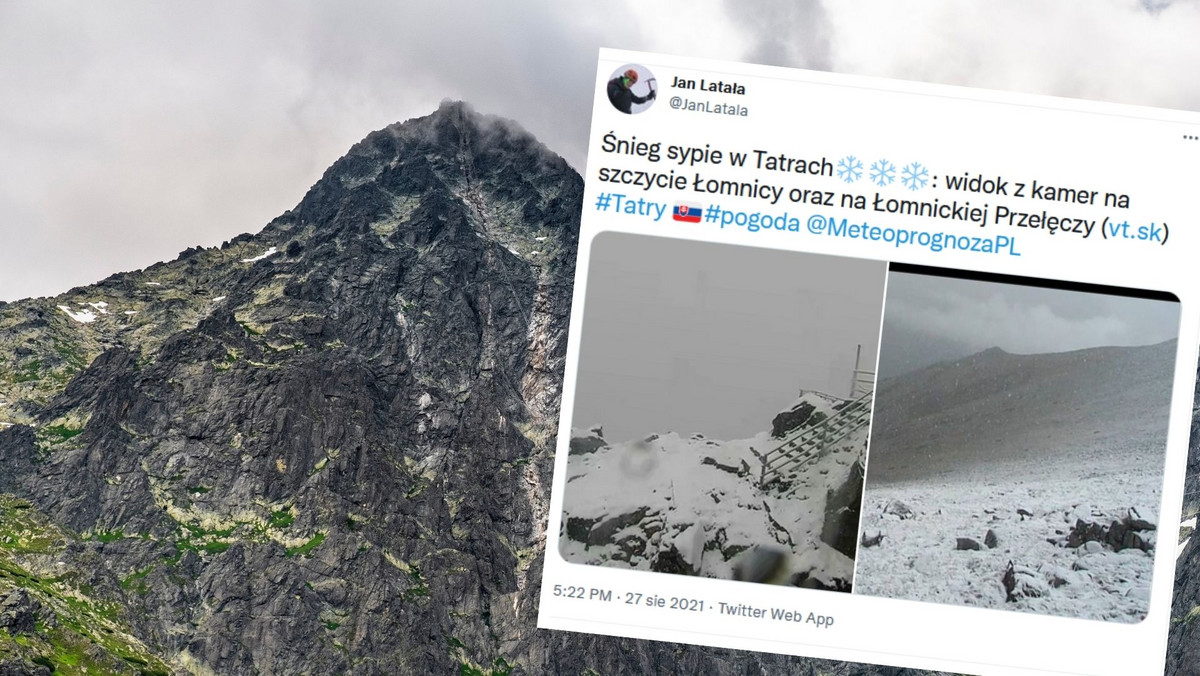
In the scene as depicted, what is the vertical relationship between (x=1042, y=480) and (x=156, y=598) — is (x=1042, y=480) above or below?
above

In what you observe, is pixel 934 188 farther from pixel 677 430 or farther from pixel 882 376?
pixel 677 430

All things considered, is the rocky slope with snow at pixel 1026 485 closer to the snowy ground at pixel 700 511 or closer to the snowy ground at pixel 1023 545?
the snowy ground at pixel 1023 545

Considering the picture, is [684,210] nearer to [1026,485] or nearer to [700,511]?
[700,511]

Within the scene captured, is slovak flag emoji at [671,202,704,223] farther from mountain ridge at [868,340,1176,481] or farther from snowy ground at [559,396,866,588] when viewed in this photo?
mountain ridge at [868,340,1176,481]

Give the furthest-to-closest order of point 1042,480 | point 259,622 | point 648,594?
point 259,622
point 1042,480
point 648,594

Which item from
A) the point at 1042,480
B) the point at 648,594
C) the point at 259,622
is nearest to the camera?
the point at 648,594

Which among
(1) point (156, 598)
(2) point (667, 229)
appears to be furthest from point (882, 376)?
(1) point (156, 598)
